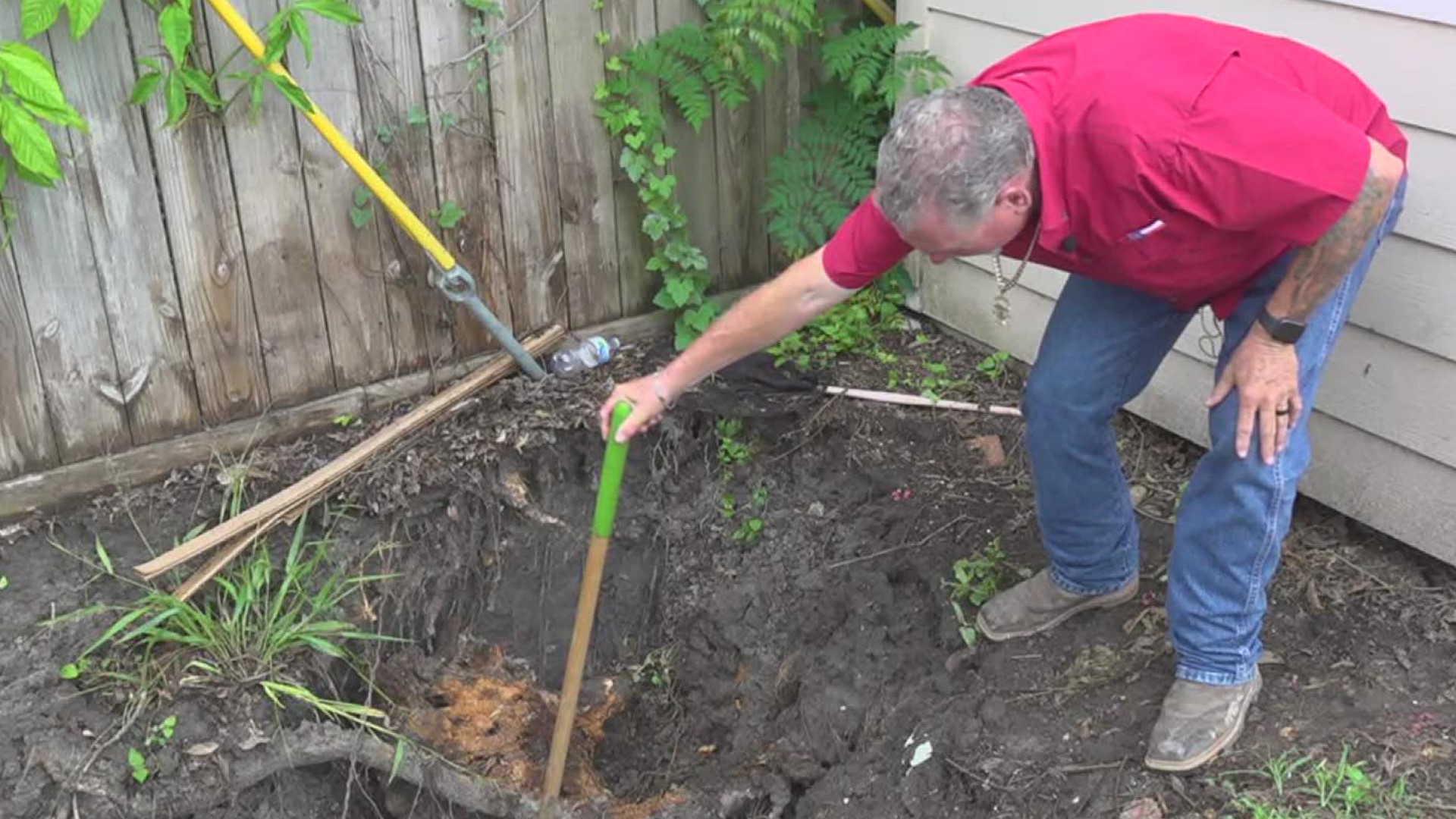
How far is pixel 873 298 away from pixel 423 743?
1895mm

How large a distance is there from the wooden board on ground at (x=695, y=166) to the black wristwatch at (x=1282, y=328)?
190 centimetres

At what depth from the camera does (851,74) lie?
11.9ft

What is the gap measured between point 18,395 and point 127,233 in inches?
17.8

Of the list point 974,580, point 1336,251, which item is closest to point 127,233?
point 974,580

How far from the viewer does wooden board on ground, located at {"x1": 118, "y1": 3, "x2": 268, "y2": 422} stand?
3.00 metres

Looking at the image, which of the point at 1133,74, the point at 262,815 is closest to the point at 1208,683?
the point at 1133,74

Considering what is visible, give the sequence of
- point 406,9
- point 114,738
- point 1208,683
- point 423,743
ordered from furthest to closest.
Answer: point 406,9, point 423,743, point 114,738, point 1208,683

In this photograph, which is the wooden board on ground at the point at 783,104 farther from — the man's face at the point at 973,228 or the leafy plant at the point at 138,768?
the leafy plant at the point at 138,768

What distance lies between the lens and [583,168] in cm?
360

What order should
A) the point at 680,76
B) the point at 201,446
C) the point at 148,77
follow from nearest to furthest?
the point at 148,77, the point at 201,446, the point at 680,76

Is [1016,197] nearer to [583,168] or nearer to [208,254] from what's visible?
[583,168]

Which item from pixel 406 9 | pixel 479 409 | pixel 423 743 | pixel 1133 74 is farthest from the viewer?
pixel 479 409

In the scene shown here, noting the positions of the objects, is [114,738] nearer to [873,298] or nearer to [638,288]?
[638,288]

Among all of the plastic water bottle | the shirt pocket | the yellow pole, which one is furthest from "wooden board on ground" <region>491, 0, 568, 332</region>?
the shirt pocket
